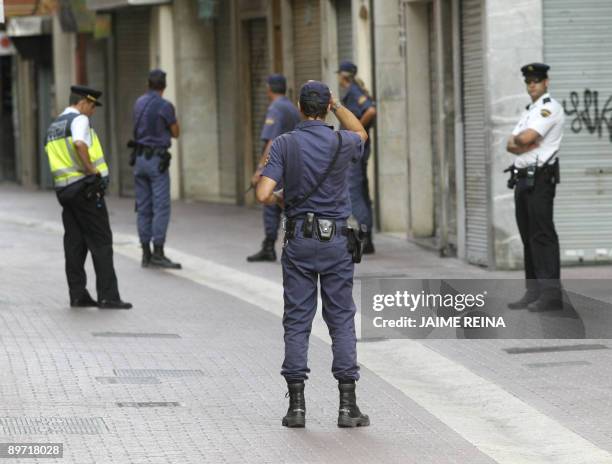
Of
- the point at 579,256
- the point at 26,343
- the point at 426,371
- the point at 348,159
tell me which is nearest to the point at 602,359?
the point at 426,371

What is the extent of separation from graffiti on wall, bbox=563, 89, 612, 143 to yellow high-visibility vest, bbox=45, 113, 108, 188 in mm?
4442

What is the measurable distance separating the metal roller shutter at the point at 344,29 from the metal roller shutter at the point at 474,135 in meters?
4.92

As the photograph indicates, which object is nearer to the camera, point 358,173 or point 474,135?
point 474,135

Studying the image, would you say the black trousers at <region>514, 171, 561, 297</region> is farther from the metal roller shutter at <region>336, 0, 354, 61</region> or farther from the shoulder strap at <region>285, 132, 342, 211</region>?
the metal roller shutter at <region>336, 0, 354, 61</region>

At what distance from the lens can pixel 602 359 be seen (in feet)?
34.2

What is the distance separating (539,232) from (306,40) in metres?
10.8

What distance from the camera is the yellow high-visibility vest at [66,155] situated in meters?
12.9

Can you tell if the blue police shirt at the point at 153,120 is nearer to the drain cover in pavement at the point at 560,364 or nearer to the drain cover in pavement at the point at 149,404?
the drain cover in pavement at the point at 560,364

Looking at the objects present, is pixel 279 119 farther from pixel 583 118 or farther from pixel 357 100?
pixel 583 118

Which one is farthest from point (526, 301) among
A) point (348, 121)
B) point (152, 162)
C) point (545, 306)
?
point (152, 162)

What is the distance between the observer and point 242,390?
370 inches

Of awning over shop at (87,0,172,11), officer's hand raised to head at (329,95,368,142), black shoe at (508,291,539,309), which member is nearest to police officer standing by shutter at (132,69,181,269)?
black shoe at (508,291,539,309)

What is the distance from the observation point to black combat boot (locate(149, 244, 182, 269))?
16.4 metres

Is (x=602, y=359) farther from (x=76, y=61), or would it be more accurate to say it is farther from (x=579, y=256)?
(x=76, y=61)
